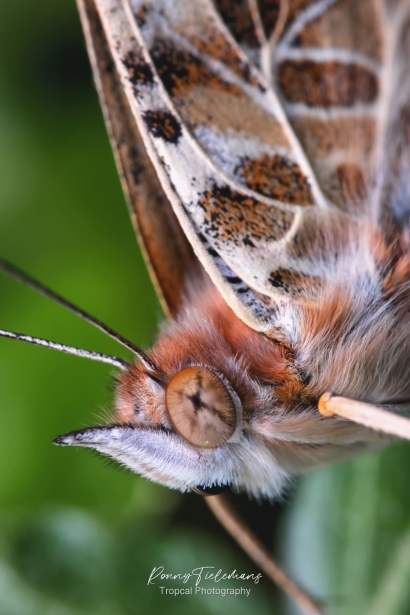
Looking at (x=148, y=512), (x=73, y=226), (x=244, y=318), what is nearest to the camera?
(x=244, y=318)

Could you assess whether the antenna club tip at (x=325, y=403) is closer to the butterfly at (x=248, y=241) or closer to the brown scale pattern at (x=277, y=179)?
the butterfly at (x=248, y=241)

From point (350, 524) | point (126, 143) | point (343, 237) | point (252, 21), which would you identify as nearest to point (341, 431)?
point (343, 237)

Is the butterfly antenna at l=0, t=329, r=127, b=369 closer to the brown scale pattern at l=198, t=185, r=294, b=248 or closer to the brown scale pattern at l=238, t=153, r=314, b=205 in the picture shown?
the brown scale pattern at l=198, t=185, r=294, b=248

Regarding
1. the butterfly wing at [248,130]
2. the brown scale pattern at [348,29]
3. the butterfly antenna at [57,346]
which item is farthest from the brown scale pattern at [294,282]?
the brown scale pattern at [348,29]

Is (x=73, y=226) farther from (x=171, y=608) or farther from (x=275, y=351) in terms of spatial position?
(x=171, y=608)

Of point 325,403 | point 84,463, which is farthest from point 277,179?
point 84,463

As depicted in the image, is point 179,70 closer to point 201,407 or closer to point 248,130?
point 248,130
